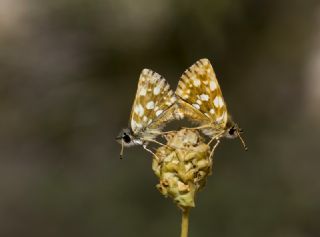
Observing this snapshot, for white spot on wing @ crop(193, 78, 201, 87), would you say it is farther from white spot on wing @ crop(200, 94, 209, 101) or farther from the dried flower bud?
the dried flower bud

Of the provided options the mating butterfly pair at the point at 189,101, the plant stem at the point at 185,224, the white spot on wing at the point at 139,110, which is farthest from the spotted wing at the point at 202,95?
the plant stem at the point at 185,224

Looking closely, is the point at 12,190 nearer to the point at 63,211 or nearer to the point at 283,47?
the point at 63,211

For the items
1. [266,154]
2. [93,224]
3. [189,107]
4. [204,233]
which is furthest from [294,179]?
[189,107]

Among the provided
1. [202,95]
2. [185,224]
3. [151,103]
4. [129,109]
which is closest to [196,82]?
[202,95]

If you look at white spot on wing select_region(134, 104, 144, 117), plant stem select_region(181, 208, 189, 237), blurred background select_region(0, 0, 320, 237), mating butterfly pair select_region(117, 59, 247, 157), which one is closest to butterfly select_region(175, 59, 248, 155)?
mating butterfly pair select_region(117, 59, 247, 157)

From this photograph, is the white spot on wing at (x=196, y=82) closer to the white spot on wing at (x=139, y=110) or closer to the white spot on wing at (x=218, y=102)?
the white spot on wing at (x=218, y=102)

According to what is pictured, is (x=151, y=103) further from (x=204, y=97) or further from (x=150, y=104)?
(x=204, y=97)
